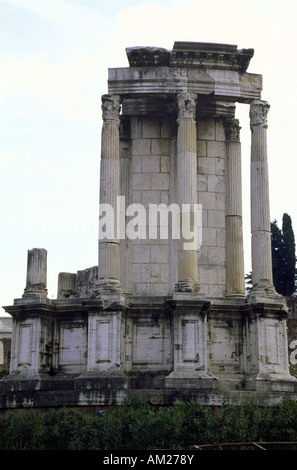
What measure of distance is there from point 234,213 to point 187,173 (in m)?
2.82

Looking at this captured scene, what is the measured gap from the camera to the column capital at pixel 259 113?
23422 millimetres

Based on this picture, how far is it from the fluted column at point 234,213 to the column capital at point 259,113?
1.64 metres

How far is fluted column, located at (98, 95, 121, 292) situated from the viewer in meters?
21.9

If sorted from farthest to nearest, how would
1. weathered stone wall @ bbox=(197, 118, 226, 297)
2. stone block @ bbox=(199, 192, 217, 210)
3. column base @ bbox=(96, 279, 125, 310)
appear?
1. stone block @ bbox=(199, 192, 217, 210)
2. weathered stone wall @ bbox=(197, 118, 226, 297)
3. column base @ bbox=(96, 279, 125, 310)

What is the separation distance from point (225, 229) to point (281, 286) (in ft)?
62.3

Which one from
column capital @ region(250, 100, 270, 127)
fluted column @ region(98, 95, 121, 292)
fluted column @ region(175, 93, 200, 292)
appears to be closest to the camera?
fluted column @ region(175, 93, 200, 292)

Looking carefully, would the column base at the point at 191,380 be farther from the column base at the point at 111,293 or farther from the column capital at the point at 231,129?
the column capital at the point at 231,129

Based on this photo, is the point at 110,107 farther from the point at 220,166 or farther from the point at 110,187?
the point at 220,166

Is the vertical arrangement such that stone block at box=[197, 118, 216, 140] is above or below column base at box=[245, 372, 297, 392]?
above

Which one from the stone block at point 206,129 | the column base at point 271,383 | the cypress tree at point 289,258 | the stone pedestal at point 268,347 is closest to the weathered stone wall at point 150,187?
the stone block at point 206,129

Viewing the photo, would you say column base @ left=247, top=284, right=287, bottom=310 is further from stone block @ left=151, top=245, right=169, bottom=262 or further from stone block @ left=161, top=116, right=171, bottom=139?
stone block @ left=161, top=116, right=171, bottom=139

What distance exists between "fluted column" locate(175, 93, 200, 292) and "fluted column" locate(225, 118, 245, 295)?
216 centimetres

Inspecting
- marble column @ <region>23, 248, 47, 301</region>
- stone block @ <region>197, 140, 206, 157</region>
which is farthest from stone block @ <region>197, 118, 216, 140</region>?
marble column @ <region>23, 248, 47, 301</region>

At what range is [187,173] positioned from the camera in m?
22.4
